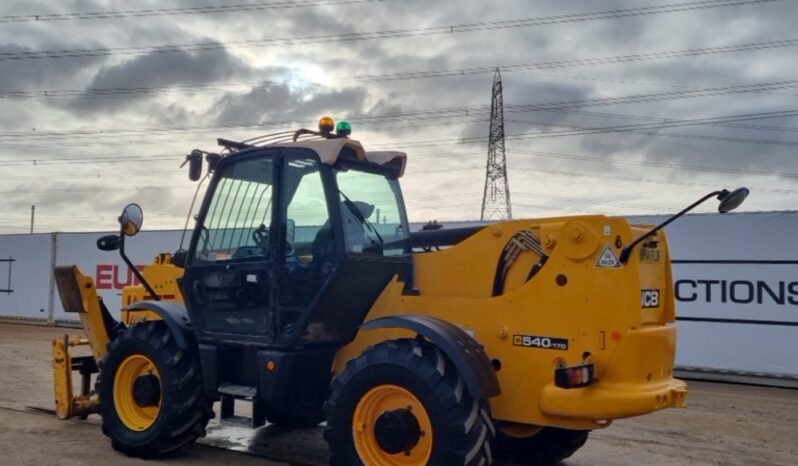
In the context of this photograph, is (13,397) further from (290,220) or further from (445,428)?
(445,428)

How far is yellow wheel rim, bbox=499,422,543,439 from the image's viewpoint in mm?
6000

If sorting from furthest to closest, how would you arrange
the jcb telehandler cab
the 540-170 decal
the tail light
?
the 540-170 decal → the jcb telehandler cab → the tail light

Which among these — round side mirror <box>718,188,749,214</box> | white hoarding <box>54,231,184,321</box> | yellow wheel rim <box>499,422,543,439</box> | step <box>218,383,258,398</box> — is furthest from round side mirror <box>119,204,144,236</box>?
white hoarding <box>54,231,184,321</box>

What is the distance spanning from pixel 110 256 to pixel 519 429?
1578 cm

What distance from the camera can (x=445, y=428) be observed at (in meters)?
4.96

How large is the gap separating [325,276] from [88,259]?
1617 centimetres

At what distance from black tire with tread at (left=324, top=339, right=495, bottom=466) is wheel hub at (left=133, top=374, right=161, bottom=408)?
1.92 m

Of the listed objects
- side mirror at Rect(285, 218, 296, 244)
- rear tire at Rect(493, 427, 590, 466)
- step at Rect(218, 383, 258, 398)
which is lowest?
rear tire at Rect(493, 427, 590, 466)

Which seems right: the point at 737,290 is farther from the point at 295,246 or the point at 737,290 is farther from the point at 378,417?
the point at 378,417

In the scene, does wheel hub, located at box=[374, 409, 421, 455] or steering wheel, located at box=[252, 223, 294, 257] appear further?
steering wheel, located at box=[252, 223, 294, 257]

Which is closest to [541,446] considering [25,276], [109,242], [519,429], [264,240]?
[519,429]

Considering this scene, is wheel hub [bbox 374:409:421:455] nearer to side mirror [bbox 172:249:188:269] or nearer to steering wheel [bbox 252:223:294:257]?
steering wheel [bbox 252:223:294:257]

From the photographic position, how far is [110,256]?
19.6m

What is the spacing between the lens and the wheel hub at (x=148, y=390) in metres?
6.64
